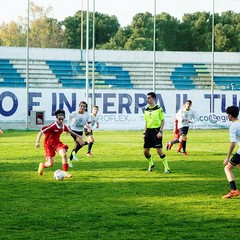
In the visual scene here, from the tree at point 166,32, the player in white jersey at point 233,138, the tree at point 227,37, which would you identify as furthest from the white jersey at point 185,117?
the tree at point 166,32

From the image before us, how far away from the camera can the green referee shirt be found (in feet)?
64.4

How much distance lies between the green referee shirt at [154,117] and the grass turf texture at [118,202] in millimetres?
1236

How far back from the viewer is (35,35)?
356 feet

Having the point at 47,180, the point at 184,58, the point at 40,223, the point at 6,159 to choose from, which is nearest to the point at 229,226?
the point at 40,223

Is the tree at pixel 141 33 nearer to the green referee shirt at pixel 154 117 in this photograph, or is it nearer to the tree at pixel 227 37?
the tree at pixel 227 37

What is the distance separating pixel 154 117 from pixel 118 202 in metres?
6.15

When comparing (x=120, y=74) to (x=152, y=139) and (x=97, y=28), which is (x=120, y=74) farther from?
(x=152, y=139)

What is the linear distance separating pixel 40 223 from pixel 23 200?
264 cm

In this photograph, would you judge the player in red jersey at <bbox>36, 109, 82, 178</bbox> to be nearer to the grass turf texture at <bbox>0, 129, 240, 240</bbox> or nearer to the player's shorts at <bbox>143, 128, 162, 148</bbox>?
the grass turf texture at <bbox>0, 129, 240, 240</bbox>

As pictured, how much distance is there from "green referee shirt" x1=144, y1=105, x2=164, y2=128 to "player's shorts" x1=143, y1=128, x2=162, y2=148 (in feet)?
0.42

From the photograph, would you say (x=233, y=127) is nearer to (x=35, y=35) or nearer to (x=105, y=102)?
(x=105, y=102)

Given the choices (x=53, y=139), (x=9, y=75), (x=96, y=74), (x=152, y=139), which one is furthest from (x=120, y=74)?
(x=53, y=139)

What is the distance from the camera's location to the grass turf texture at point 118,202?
10781 mm

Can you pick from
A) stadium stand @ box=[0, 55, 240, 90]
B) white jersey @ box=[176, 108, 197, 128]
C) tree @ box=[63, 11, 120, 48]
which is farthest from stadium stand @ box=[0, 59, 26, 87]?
tree @ box=[63, 11, 120, 48]
